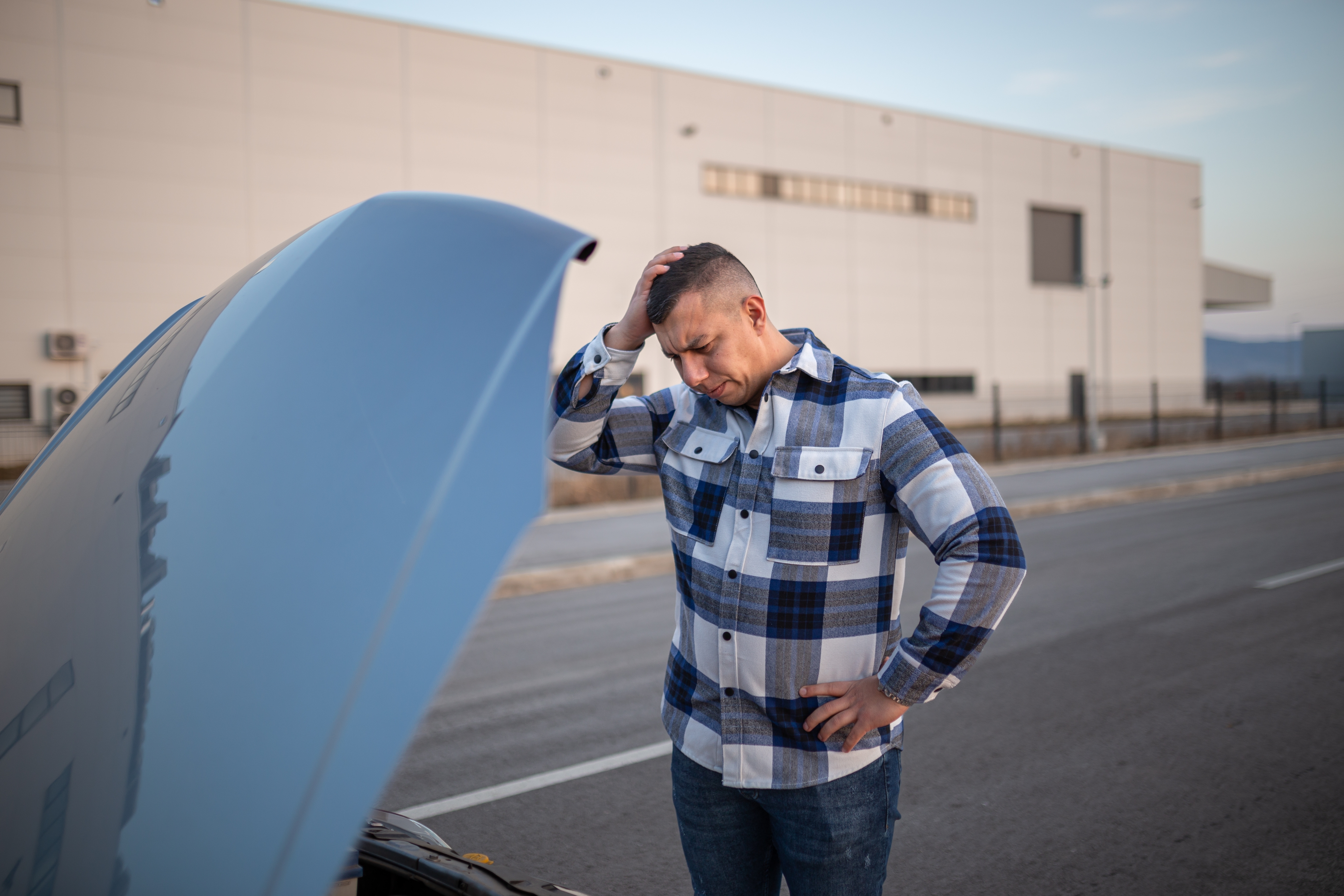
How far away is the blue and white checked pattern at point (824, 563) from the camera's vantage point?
5.46 feet

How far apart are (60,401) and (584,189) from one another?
17.5 m

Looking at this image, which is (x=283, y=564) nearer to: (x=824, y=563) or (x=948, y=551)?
(x=824, y=563)

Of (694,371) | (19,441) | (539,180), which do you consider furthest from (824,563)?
(539,180)

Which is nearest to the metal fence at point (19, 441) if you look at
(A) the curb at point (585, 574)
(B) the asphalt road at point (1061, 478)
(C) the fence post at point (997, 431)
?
(B) the asphalt road at point (1061, 478)

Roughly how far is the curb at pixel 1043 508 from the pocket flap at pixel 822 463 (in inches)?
63.8

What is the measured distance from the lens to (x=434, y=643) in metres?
0.72

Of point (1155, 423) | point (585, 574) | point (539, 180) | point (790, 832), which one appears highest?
point (539, 180)

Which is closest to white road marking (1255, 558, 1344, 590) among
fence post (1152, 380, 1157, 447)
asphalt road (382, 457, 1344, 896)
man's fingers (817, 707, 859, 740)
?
asphalt road (382, 457, 1344, 896)

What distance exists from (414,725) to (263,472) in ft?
1.10

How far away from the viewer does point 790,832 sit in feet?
5.79

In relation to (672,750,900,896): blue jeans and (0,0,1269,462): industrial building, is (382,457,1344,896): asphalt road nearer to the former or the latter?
(672,750,900,896): blue jeans

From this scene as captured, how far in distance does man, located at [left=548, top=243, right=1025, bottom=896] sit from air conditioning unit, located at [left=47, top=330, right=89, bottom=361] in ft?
92.3

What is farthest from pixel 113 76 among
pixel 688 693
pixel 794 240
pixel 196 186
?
pixel 688 693

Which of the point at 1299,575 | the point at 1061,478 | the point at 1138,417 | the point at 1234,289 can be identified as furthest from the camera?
the point at 1234,289
